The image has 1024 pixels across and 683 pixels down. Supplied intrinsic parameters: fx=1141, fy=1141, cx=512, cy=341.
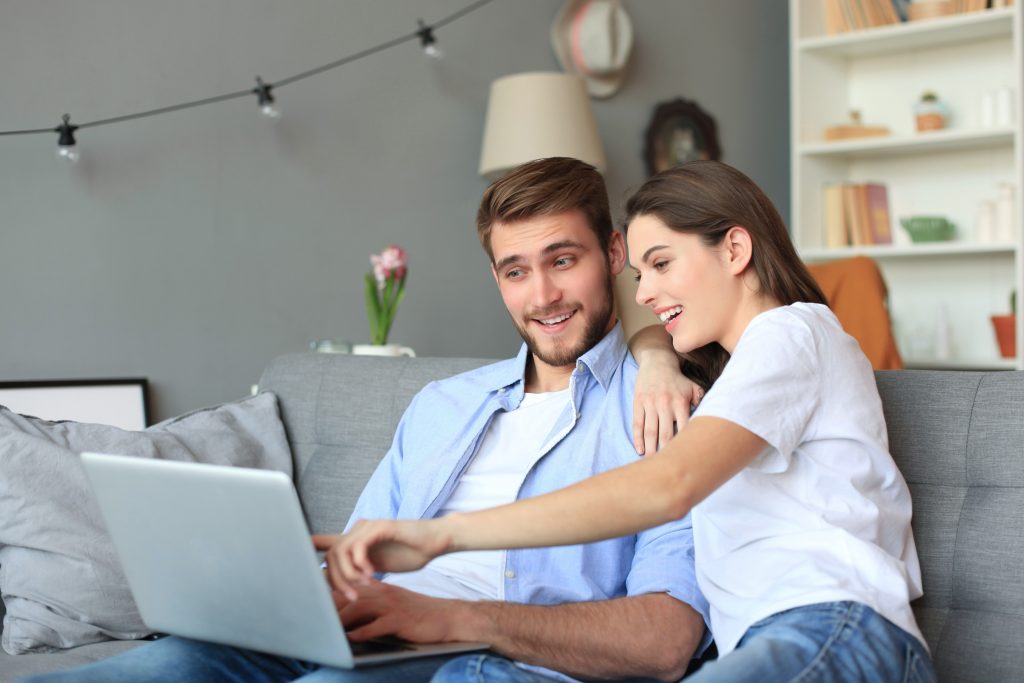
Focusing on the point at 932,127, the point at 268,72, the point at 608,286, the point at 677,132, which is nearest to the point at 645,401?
the point at 608,286

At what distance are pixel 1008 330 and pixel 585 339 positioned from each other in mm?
2796

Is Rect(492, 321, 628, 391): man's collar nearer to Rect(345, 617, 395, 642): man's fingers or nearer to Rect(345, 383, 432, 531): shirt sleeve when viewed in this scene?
Rect(345, 383, 432, 531): shirt sleeve

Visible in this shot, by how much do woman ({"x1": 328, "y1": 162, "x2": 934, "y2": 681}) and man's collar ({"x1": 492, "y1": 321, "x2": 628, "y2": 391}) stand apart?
0.21 meters

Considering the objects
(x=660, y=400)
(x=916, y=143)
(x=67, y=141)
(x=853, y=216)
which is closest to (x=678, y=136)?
(x=853, y=216)

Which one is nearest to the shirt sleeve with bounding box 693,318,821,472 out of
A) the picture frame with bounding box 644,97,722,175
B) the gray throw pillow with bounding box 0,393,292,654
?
the gray throw pillow with bounding box 0,393,292,654

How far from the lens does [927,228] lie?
4.30 meters

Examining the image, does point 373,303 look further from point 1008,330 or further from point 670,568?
point 1008,330

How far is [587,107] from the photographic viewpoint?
358 cm

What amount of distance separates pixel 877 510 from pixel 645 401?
353 mm

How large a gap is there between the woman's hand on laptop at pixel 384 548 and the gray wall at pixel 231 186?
1.85 m

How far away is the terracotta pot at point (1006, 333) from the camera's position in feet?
13.1

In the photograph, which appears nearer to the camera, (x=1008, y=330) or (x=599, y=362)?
(x=599, y=362)

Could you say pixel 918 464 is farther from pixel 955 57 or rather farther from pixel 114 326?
pixel 955 57

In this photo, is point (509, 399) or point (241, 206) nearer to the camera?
point (509, 399)
